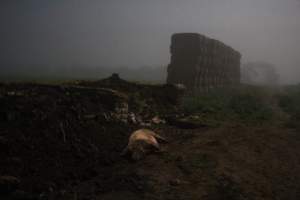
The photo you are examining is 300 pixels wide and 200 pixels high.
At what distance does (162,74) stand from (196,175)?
201ft

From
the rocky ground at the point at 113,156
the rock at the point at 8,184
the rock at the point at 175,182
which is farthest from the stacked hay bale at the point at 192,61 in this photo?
the rock at the point at 8,184

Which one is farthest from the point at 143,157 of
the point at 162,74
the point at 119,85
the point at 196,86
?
the point at 162,74

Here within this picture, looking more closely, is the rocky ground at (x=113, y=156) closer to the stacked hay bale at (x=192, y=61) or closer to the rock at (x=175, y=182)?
the rock at (x=175, y=182)

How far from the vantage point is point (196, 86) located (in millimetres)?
23234

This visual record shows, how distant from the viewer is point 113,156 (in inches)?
281

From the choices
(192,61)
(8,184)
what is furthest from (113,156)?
(192,61)

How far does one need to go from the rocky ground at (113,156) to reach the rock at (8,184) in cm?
2

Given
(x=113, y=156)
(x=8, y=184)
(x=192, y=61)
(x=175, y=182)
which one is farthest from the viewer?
(x=192, y=61)

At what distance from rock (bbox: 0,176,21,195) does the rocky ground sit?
0.05 ft

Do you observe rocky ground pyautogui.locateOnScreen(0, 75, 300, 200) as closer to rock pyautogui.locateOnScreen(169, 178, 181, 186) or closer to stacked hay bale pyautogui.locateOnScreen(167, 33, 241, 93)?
rock pyautogui.locateOnScreen(169, 178, 181, 186)

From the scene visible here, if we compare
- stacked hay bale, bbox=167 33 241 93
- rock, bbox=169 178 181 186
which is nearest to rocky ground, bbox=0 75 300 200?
rock, bbox=169 178 181 186

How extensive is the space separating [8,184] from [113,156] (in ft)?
8.42

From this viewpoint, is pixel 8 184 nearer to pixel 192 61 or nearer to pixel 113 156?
pixel 113 156

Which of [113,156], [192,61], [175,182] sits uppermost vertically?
[192,61]
